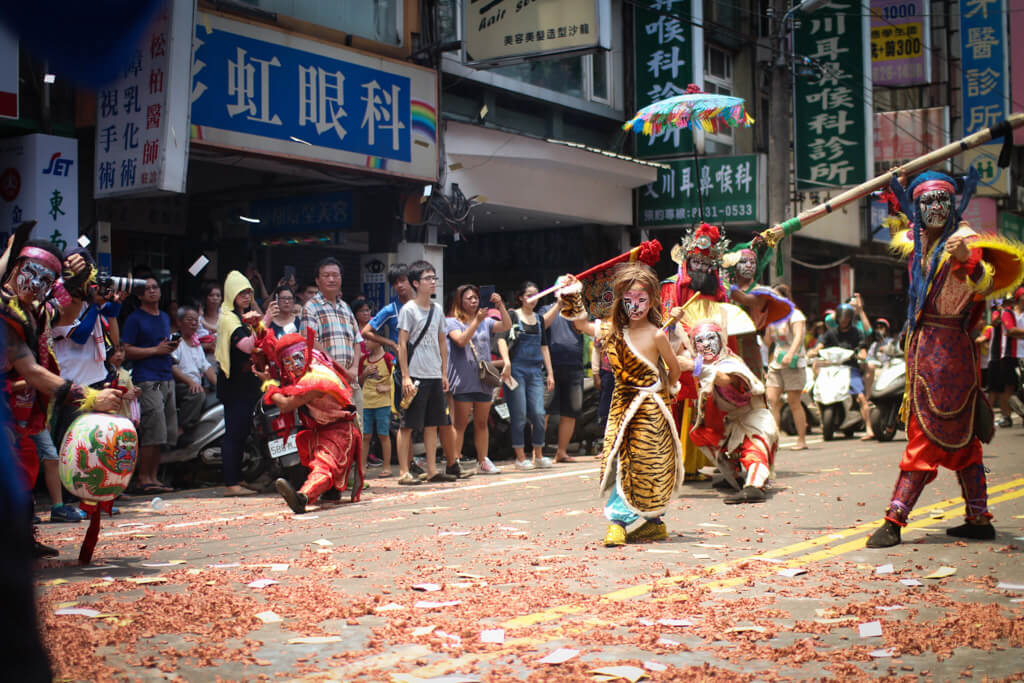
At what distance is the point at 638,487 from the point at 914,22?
23148 millimetres

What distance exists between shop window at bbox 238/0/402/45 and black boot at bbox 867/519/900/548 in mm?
10082

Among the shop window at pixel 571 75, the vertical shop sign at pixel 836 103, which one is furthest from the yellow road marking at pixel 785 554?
the vertical shop sign at pixel 836 103

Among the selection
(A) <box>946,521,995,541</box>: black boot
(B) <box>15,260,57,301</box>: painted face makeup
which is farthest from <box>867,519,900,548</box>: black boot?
(B) <box>15,260,57,301</box>: painted face makeup

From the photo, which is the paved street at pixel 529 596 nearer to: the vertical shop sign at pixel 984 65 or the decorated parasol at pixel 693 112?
the decorated parasol at pixel 693 112

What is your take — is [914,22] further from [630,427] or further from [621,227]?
[630,427]

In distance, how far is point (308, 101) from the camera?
13688 millimetres

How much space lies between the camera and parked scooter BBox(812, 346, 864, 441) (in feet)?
50.3

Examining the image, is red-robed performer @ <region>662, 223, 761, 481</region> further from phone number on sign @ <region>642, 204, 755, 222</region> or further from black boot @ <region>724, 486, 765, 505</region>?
phone number on sign @ <region>642, 204, 755, 222</region>

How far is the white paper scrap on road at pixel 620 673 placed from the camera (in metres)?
3.94

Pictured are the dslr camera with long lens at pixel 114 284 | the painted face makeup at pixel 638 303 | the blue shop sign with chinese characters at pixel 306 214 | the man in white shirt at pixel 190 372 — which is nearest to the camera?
the painted face makeup at pixel 638 303

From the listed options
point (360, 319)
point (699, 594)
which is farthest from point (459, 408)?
point (699, 594)

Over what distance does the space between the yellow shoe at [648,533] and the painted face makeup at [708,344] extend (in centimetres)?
257

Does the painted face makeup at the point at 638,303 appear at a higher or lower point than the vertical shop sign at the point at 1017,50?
lower

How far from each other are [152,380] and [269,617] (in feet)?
20.0
